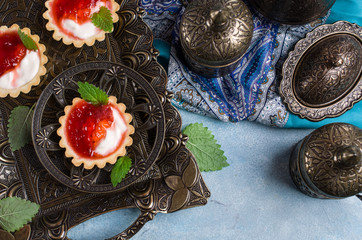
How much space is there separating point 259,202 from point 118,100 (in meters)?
1.17

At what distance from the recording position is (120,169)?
199 centimetres

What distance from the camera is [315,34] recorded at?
2.36 metres

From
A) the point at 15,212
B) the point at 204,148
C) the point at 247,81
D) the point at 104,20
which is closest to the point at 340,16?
the point at 247,81

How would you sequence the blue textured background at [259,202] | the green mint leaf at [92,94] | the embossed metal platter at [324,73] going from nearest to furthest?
1. the green mint leaf at [92,94]
2. the embossed metal platter at [324,73]
3. the blue textured background at [259,202]

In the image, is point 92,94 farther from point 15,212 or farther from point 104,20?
point 15,212

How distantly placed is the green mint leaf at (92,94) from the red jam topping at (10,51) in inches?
15.9

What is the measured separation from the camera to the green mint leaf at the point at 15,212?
1.94 meters

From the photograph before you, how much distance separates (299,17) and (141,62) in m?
1.01

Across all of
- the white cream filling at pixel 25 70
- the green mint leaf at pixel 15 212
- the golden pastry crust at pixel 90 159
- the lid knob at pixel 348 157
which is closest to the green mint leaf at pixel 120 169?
the golden pastry crust at pixel 90 159

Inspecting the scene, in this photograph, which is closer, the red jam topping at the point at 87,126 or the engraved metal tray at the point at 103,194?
the red jam topping at the point at 87,126

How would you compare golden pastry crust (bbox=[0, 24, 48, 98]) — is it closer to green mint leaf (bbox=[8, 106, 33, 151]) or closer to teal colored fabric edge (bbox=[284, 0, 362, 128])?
green mint leaf (bbox=[8, 106, 33, 151])

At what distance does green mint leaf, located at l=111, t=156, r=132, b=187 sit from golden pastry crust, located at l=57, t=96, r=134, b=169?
3 centimetres

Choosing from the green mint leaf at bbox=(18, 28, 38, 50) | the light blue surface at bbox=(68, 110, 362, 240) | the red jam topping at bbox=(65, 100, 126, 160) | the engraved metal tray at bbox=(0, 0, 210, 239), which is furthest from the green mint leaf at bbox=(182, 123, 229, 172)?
the green mint leaf at bbox=(18, 28, 38, 50)

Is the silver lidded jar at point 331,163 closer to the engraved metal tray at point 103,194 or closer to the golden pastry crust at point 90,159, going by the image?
the engraved metal tray at point 103,194
